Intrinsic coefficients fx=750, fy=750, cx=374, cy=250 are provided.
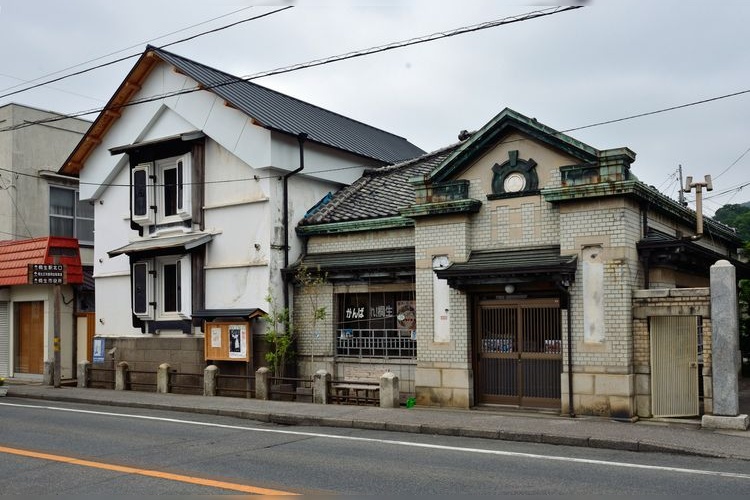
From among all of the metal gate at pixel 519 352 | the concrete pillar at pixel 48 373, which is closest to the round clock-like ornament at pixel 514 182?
the metal gate at pixel 519 352

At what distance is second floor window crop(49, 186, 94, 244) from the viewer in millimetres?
27969

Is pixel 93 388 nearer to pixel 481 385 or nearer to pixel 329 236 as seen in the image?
pixel 329 236

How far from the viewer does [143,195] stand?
2175 centimetres

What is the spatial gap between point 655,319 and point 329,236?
8772 mm

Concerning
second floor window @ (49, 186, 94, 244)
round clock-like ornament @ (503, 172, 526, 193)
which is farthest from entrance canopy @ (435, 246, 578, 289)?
second floor window @ (49, 186, 94, 244)

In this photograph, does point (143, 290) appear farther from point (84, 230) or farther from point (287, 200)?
point (84, 230)

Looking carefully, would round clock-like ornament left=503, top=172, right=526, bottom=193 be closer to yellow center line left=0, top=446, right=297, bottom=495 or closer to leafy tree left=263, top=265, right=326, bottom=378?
leafy tree left=263, top=265, right=326, bottom=378

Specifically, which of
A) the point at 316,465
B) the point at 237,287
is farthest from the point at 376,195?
the point at 316,465

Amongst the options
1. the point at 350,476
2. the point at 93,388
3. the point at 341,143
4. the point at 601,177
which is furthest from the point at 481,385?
the point at 93,388

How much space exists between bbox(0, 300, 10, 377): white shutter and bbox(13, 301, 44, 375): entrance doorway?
0.39 m

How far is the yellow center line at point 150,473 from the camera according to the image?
27.8 ft

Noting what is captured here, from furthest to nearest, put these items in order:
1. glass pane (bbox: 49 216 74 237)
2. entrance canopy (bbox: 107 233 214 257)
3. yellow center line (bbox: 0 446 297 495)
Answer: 1. glass pane (bbox: 49 216 74 237)
2. entrance canopy (bbox: 107 233 214 257)
3. yellow center line (bbox: 0 446 297 495)

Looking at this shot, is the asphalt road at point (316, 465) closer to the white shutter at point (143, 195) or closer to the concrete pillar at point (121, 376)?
the concrete pillar at point (121, 376)

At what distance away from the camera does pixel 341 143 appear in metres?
22.2
